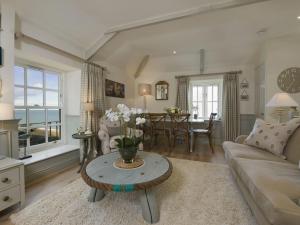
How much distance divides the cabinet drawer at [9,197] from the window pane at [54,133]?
1.67 metres

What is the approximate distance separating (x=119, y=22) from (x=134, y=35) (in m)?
0.73

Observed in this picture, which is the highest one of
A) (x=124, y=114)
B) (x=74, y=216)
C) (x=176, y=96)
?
(x=176, y=96)

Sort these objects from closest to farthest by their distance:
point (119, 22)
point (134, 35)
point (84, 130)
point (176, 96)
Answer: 1. point (119, 22)
2. point (84, 130)
3. point (134, 35)
4. point (176, 96)

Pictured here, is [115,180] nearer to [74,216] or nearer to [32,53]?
[74,216]

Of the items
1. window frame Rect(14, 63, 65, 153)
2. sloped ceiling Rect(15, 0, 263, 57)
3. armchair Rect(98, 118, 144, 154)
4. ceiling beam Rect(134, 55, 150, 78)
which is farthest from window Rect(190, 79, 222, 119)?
window frame Rect(14, 63, 65, 153)

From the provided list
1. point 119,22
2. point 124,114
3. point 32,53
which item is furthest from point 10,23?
point 124,114

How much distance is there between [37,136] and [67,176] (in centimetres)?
106

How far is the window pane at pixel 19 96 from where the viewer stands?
261 cm

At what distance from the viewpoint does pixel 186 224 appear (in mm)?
1453

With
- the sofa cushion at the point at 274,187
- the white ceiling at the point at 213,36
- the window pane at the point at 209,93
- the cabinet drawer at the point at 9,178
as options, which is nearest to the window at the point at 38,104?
the cabinet drawer at the point at 9,178

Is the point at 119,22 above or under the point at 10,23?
above

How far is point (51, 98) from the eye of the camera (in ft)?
10.6

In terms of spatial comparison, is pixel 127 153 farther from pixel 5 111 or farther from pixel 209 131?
pixel 209 131

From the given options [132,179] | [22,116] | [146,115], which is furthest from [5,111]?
[146,115]
